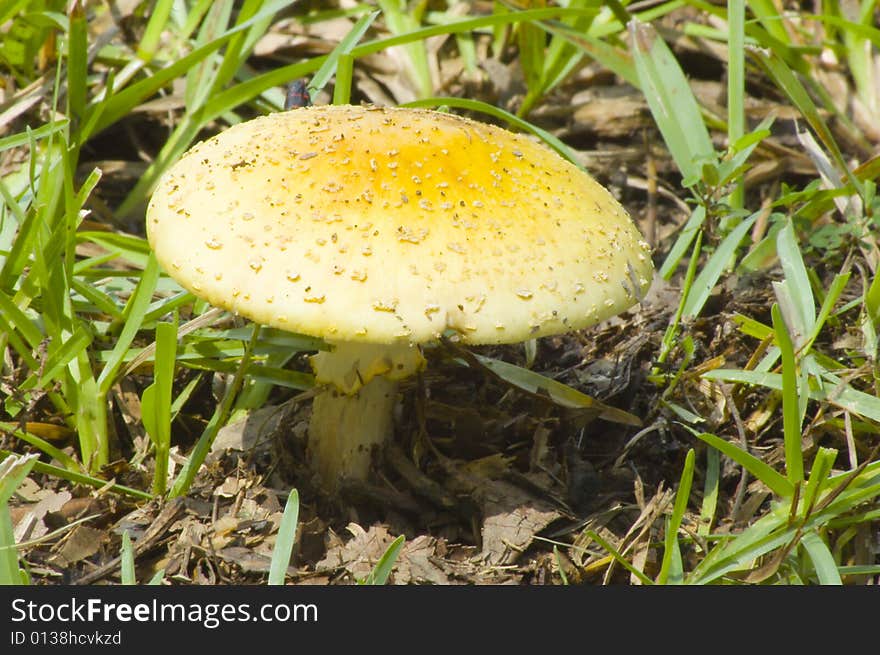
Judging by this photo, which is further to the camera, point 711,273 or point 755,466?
point 711,273

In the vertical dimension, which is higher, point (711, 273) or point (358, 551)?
point (711, 273)

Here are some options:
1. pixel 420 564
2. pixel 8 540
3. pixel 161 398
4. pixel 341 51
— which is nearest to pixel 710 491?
pixel 420 564

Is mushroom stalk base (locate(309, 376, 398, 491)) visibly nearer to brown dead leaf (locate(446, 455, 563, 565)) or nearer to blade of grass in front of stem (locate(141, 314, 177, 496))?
brown dead leaf (locate(446, 455, 563, 565))

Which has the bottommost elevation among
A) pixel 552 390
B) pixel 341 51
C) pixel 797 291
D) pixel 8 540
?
pixel 552 390

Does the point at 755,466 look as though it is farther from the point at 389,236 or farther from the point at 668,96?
the point at 668,96

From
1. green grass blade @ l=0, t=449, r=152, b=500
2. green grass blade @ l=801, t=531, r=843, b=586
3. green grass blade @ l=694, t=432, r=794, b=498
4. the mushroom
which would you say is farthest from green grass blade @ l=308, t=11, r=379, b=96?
green grass blade @ l=801, t=531, r=843, b=586

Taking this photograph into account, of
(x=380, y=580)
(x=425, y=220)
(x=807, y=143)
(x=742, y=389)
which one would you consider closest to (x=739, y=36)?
(x=807, y=143)

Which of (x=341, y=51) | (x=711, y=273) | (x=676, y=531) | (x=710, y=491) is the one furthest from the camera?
(x=341, y=51)

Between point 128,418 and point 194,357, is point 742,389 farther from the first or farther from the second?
point 128,418
